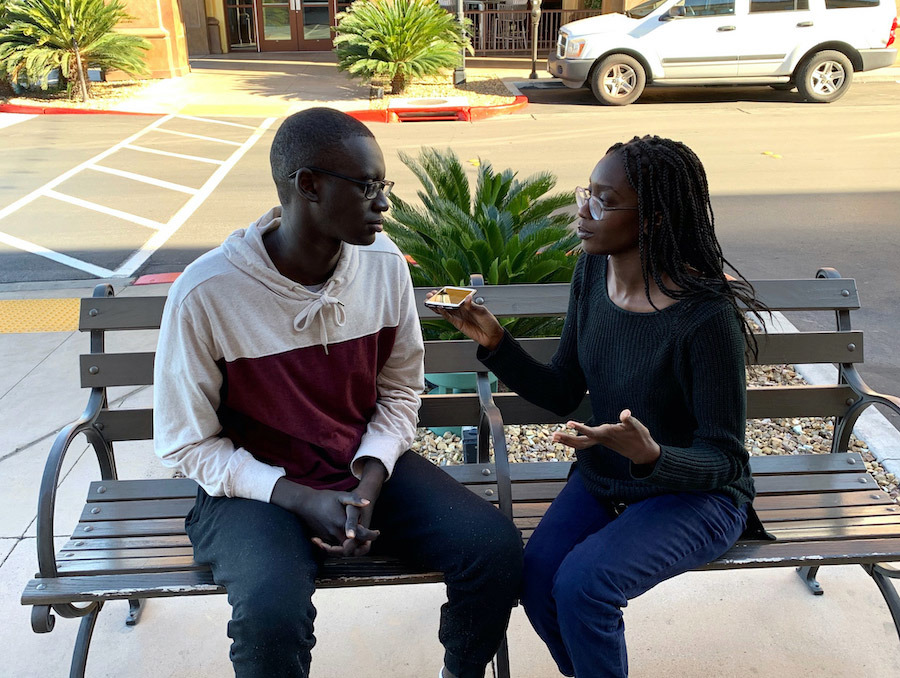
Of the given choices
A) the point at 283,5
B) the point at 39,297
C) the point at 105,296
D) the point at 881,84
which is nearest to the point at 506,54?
the point at 283,5

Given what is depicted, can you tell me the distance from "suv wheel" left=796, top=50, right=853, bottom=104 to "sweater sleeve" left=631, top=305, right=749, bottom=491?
14.1 m

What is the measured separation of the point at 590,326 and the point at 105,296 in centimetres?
174

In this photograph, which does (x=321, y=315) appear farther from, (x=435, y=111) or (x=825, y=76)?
(x=825, y=76)

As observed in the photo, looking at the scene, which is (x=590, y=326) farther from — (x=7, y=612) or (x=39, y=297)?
(x=39, y=297)

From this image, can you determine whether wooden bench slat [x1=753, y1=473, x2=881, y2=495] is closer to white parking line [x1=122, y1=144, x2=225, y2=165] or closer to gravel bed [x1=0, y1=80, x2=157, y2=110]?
white parking line [x1=122, y1=144, x2=225, y2=165]

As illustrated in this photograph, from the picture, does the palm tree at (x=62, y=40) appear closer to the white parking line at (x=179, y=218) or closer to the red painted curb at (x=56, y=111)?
the red painted curb at (x=56, y=111)

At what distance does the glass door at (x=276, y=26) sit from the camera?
25062 millimetres

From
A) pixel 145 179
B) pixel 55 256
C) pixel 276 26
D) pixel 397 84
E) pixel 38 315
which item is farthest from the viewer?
pixel 276 26

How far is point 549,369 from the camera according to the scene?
269 centimetres

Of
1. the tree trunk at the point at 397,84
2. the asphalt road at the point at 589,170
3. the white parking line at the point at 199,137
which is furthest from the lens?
the tree trunk at the point at 397,84

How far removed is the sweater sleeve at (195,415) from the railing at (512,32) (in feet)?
74.4

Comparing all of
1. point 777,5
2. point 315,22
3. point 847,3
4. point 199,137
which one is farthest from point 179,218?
point 315,22

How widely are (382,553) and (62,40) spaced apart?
15807 millimetres

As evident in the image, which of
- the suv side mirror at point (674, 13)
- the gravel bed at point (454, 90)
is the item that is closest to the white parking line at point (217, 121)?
the gravel bed at point (454, 90)
